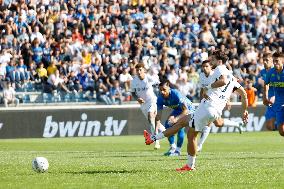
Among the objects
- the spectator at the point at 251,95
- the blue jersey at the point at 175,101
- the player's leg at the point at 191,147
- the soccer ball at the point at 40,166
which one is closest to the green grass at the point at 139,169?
the soccer ball at the point at 40,166

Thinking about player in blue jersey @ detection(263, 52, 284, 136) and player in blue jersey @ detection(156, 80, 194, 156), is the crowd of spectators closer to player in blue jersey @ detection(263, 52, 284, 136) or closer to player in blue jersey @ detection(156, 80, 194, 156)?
player in blue jersey @ detection(156, 80, 194, 156)

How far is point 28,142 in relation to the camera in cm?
3014

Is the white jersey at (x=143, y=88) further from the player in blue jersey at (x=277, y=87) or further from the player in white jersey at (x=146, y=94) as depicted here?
the player in blue jersey at (x=277, y=87)

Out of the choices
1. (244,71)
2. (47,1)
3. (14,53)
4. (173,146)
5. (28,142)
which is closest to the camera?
(173,146)

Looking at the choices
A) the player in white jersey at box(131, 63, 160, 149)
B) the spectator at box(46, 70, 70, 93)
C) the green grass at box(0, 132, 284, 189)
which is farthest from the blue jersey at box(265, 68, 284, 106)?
the spectator at box(46, 70, 70, 93)

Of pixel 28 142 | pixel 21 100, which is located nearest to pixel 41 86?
pixel 21 100

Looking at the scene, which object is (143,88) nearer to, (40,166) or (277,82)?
(277,82)

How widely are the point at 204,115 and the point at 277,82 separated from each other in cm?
613

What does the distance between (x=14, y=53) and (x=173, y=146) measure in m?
12.2

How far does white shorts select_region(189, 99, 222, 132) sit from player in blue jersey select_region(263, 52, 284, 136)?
546cm

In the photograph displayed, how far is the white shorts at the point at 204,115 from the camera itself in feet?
52.0

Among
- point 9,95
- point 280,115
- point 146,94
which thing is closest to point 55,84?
point 9,95

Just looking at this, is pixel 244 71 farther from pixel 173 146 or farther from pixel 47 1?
pixel 173 146

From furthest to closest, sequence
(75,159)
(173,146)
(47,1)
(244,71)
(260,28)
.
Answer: (260,28) → (244,71) → (47,1) → (173,146) → (75,159)
